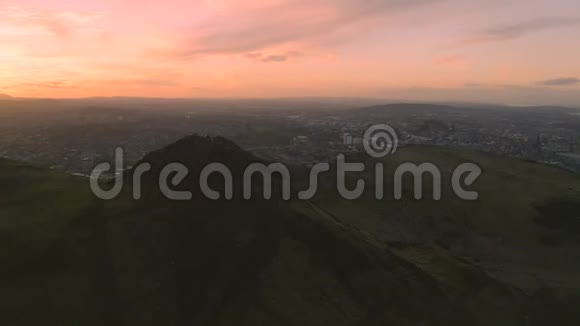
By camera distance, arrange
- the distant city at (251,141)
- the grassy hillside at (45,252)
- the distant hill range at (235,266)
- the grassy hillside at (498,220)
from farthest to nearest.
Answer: the distant city at (251,141) < the grassy hillside at (498,220) < the distant hill range at (235,266) < the grassy hillside at (45,252)

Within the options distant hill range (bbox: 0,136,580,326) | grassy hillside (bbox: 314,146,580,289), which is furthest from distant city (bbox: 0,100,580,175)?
distant hill range (bbox: 0,136,580,326)

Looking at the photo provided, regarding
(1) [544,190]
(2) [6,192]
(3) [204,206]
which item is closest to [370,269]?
(3) [204,206]

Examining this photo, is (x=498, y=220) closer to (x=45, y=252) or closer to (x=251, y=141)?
(x=45, y=252)

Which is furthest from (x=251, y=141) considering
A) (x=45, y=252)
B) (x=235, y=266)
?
(x=45, y=252)

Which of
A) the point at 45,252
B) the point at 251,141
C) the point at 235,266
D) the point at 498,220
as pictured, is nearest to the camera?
the point at 45,252

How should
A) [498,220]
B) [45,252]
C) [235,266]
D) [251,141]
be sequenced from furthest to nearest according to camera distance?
[251,141]
[498,220]
[235,266]
[45,252]

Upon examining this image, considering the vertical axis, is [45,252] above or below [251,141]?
below

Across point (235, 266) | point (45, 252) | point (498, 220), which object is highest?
point (45, 252)

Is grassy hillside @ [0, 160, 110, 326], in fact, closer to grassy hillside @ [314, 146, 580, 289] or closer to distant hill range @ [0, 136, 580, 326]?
distant hill range @ [0, 136, 580, 326]

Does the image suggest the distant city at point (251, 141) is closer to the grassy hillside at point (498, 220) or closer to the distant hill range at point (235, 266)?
the grassy hillside at point (498, 220)

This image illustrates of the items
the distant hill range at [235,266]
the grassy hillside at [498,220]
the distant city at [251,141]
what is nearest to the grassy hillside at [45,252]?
the distant hill range at [235,266]

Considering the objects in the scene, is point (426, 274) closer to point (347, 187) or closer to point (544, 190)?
point (347, 187)
